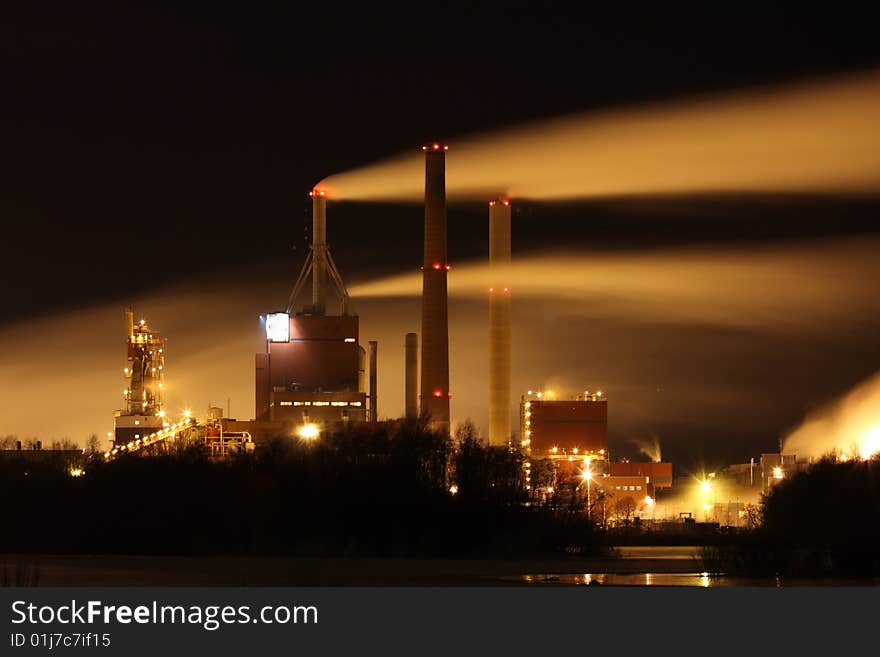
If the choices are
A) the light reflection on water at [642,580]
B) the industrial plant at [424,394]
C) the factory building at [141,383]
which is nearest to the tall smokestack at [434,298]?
the industrial plant at [424,394]

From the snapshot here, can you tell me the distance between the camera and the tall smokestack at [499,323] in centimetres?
12519

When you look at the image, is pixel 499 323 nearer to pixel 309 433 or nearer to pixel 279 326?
pixel 279 326

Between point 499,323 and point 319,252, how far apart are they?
16434 mm

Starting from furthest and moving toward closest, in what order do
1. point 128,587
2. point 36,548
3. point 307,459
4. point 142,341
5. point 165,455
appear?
point 142,341, point 165,455, point 307,459, point 36,548, point 128,587

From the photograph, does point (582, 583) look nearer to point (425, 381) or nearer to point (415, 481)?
point (415, 481)

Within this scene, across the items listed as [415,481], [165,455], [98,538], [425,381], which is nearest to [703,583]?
[415,481]

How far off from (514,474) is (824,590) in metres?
28.7

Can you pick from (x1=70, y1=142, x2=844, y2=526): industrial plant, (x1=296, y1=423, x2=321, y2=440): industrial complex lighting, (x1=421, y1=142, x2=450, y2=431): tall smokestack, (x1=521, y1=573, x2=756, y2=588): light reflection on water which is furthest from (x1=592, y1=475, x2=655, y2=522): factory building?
(x1=521, y1=573, x2=756, y2=588): light reflection on water

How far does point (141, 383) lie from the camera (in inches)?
5369

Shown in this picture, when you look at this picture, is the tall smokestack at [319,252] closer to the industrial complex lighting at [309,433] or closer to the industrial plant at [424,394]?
the industrial plant at [424,394]

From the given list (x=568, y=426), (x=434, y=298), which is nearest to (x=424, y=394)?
(x=434, y=298)

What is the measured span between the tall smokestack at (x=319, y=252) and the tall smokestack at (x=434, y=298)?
19005mm

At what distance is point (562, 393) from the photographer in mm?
158500

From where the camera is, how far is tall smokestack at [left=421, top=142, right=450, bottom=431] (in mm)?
110750
